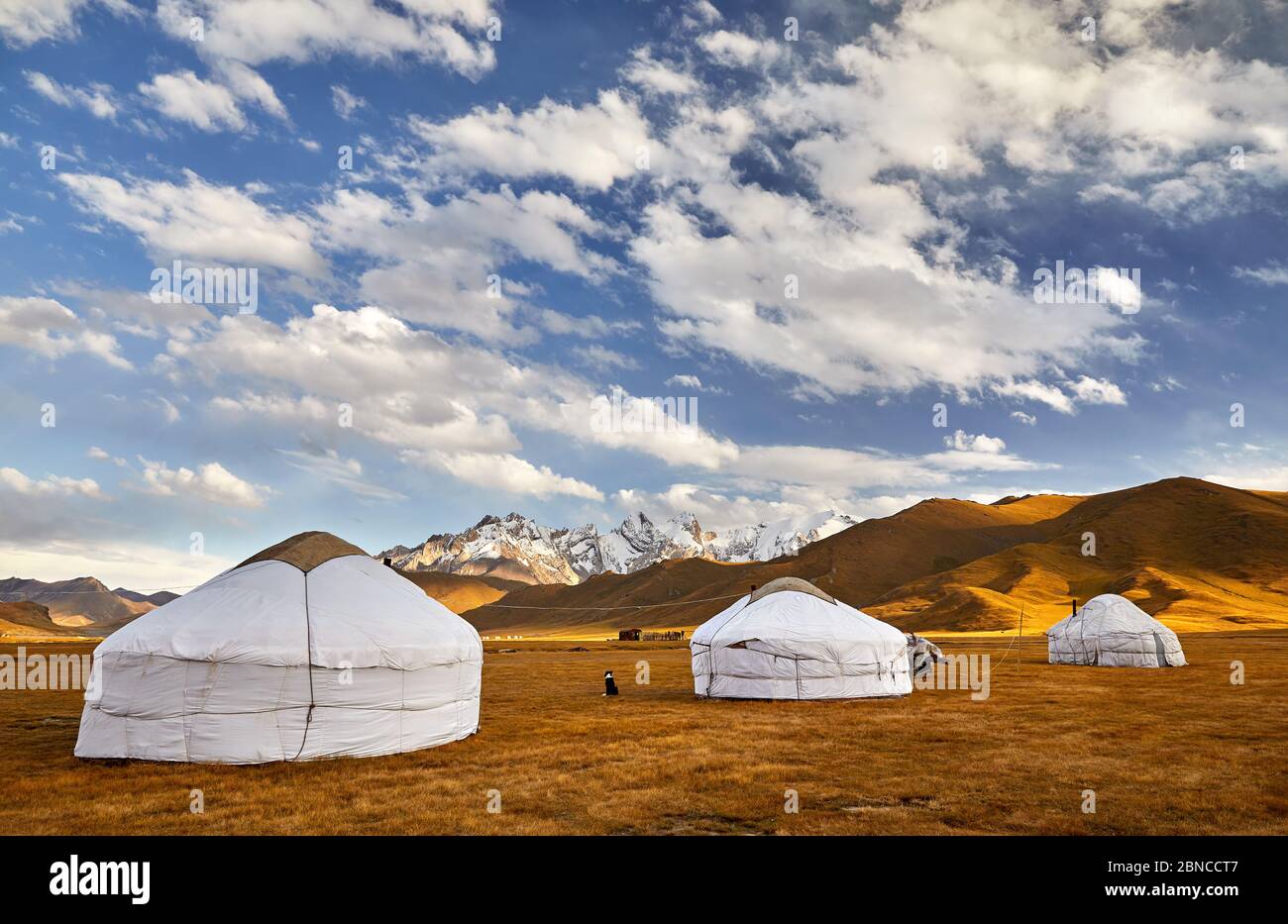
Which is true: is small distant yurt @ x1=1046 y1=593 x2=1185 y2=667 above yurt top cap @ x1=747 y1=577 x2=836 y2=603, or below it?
below

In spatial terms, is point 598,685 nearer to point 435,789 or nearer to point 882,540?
point 435,789

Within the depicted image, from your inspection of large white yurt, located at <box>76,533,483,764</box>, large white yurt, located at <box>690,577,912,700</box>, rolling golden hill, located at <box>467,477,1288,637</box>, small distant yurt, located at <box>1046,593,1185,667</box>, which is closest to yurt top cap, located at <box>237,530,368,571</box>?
large white yurt, located at <box>76,533,483,764</box>

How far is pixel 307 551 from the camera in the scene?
508 inches

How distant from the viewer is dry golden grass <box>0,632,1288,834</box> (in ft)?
25.3

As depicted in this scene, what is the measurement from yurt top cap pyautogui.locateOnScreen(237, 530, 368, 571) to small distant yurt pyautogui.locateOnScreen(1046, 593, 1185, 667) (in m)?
31.8

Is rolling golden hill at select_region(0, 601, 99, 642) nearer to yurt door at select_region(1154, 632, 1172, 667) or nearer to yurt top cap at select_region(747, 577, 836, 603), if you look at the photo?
yurt top cap at select_region(747, 577, 836, 603)

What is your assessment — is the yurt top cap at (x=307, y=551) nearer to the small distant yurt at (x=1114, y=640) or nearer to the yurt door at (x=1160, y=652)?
the small distant yurt at (x=1114, y=640)

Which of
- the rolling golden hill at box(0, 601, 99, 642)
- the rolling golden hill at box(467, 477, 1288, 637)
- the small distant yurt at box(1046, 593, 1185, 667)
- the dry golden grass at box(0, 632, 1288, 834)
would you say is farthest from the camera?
the rolling golden hill at box(0, 601, 99, 642)

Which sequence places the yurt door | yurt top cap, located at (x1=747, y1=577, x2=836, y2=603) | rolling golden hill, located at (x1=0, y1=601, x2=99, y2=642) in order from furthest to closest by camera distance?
rolling golden hill, located at (x1=0, y1=601, x2=99, y2=642)
the yurt door
yurt top cap, located at (x1=747, y1=577, x2=836, y2=603)

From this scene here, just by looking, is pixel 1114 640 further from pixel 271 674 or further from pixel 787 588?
pixel 271 674

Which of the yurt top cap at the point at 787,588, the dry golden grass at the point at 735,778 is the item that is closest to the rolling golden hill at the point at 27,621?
the dry golden grass at the point at 735,778
